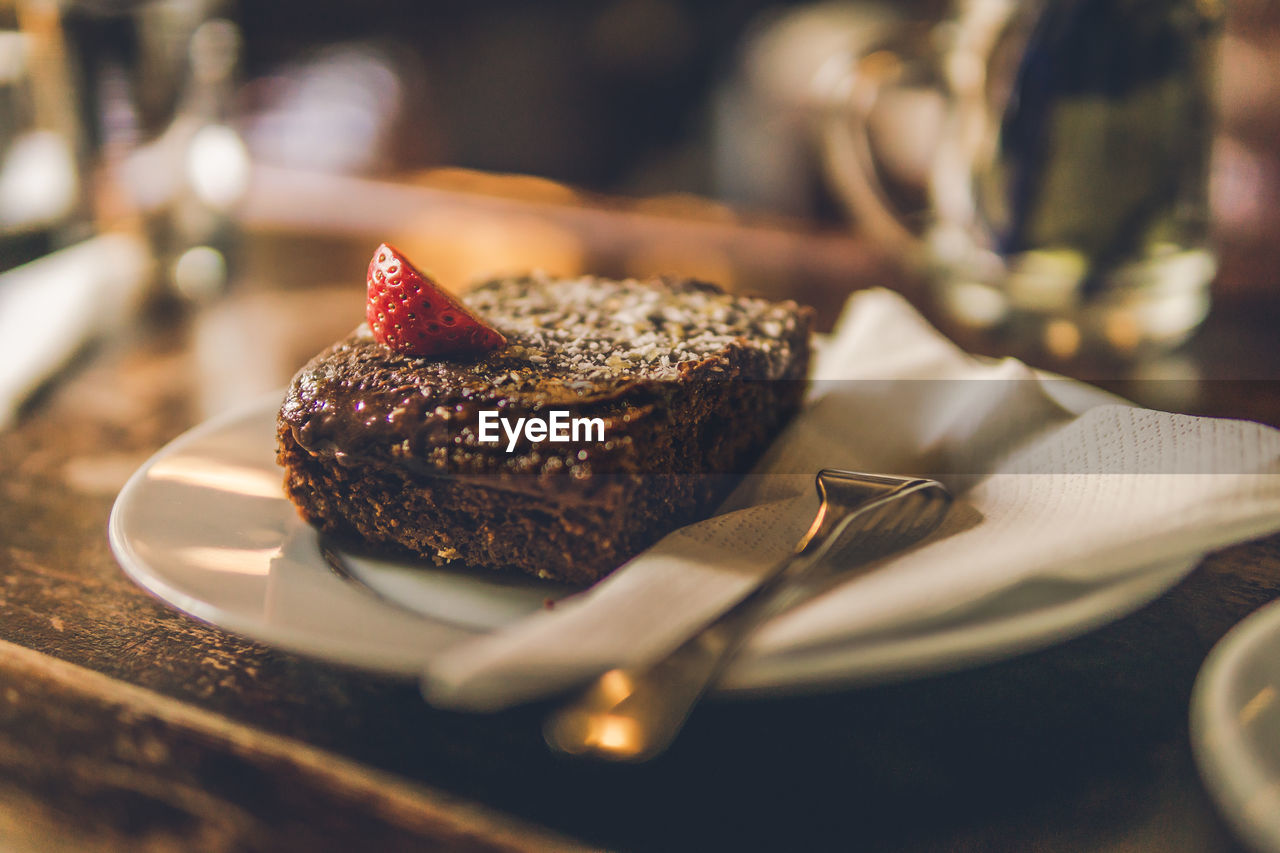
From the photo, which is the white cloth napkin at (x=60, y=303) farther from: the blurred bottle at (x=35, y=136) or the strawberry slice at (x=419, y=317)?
the strawberry slice at (x=419, y=317)

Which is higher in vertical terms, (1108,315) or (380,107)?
(380,107)

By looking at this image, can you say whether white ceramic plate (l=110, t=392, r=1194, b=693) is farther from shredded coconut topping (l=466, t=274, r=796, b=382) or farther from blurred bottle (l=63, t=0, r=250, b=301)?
blurred bottle (l=63, t=0, r=250, b=301)

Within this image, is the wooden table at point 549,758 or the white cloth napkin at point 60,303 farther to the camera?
the white cloth napkin at point 60,303

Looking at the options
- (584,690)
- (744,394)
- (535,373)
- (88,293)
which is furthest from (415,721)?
(88,293)

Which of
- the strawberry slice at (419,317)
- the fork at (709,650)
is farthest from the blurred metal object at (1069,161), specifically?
the strawberry slice at (419,317)

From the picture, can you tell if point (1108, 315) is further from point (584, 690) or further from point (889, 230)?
point (584, 690)
